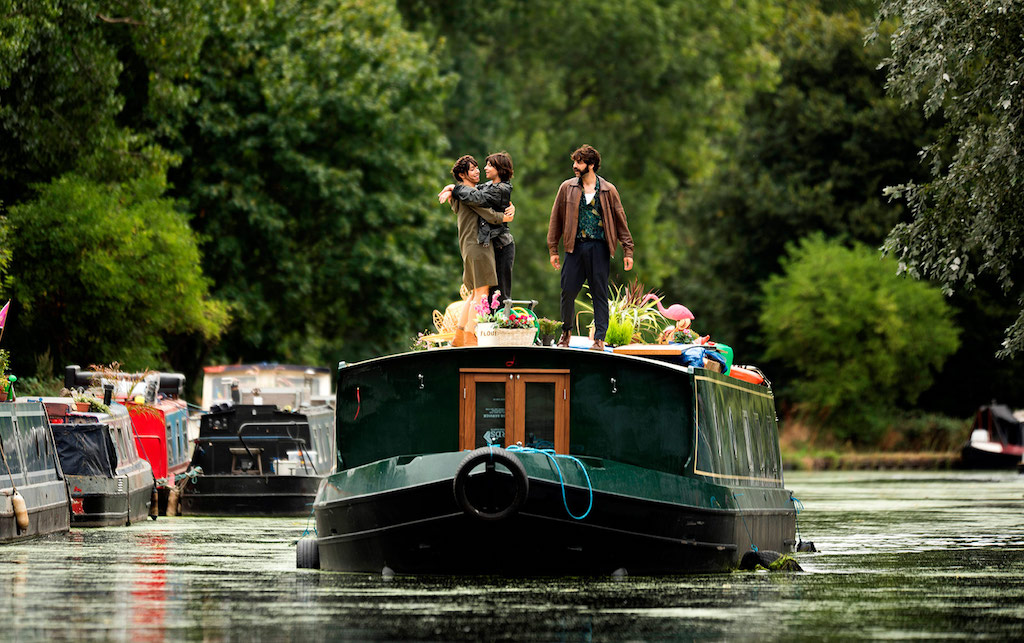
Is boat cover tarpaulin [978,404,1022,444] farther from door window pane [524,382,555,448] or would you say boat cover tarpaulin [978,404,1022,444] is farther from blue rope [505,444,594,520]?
blue rope [505,444,594,520]

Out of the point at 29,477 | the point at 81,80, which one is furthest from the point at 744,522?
the point at 81,80

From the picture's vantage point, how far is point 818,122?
54250 mm

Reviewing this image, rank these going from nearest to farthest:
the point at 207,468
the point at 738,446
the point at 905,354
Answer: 1. the point at 738,446
2. the point at 207,468
3. the point at 905,354

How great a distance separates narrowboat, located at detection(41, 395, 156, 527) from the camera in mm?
25375

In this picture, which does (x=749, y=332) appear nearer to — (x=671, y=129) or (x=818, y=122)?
(x=818, y=122)

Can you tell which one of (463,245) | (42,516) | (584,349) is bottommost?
(42,516)

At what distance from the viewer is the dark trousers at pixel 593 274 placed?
18016 mm

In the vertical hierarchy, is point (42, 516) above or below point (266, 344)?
below

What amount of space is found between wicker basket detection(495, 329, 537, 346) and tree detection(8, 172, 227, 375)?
61.0ft

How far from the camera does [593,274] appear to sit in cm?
1803

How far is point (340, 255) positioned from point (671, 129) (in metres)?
23.6

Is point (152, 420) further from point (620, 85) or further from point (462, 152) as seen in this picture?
point (620, 85)

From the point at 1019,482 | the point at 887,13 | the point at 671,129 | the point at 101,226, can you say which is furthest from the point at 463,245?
the point at 671,129

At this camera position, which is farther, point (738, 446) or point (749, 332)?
point (749, 332)
